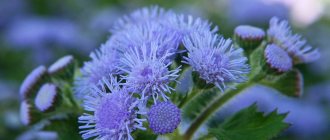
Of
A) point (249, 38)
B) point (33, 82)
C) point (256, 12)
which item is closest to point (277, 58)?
point (249, 38)

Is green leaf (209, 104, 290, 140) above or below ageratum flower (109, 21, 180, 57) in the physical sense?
below

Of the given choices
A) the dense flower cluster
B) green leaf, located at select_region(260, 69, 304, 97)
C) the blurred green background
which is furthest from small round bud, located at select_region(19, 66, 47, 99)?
the blurred green background

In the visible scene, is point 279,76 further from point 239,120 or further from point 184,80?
point 184,80

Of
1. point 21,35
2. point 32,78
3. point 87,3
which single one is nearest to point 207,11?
point 87,3

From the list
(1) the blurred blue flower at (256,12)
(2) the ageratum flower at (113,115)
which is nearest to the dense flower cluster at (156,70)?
(2) the ageratum flower at (113,115)

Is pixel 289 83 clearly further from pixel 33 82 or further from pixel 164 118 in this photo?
pixel 33 82

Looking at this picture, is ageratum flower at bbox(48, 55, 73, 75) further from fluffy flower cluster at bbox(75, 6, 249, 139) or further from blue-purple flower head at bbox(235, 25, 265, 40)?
blue-purple flower head at bbox(235, 25, 265, 40)
